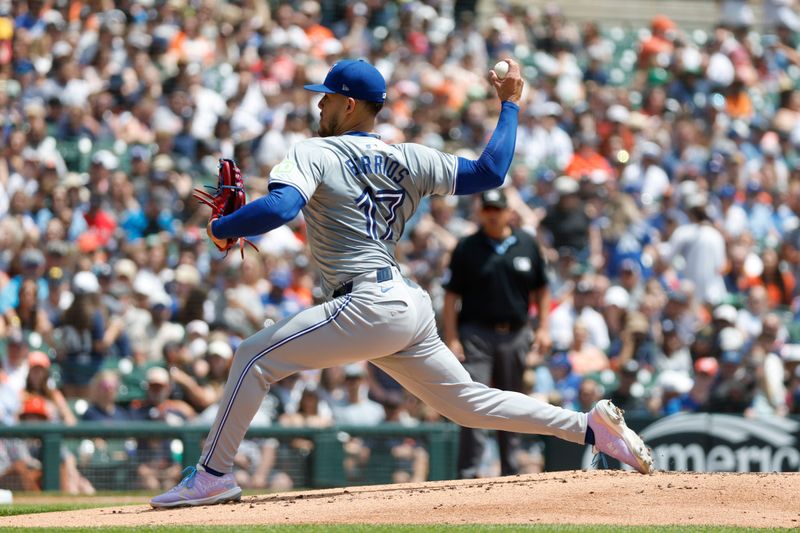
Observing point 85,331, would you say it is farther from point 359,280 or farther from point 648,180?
point 648,180

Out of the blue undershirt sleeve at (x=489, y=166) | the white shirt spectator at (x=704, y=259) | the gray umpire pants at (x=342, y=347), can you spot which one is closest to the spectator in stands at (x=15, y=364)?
the gray umpire pants at (x=342, y=347)

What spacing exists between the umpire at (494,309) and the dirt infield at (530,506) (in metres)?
2.42

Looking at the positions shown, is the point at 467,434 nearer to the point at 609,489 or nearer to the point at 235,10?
the point at 609,489

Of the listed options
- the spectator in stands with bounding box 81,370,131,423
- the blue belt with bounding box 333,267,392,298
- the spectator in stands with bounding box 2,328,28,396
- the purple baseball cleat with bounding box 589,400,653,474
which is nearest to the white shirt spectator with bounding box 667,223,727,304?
the spectator in stands with bounding box 81,370,131,423

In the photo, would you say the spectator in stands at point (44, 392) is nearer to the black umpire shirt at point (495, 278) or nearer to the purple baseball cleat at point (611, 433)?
the black umpire shirt at point (495, 278)

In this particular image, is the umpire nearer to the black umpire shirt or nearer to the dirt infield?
the black umpire shirt

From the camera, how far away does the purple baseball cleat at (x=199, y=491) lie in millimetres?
6121

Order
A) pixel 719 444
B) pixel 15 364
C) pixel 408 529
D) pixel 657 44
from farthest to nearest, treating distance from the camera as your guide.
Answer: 1. pixel 657 44
2. pixel 15 364
3. pixel 719 444
4. pixel 408 529

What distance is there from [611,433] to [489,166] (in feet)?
4.61

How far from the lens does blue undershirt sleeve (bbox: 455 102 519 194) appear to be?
6.08 meters

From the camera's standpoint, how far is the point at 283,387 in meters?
11.5

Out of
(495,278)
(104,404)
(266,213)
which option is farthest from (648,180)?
(266,213)

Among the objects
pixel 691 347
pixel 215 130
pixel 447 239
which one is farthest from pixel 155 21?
pixel 691 347

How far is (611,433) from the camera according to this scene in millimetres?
6363
